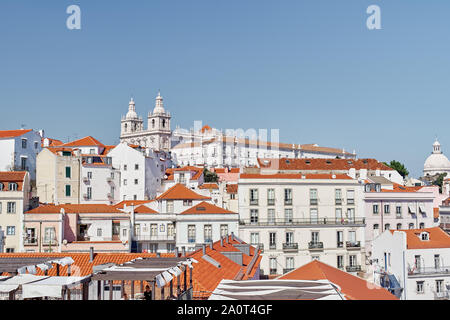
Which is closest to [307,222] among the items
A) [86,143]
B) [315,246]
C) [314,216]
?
[314,216]

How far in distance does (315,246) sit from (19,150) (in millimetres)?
43363

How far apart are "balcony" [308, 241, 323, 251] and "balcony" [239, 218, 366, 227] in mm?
1948

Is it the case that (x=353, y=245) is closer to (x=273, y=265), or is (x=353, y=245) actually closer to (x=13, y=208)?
(x=273, y=265)

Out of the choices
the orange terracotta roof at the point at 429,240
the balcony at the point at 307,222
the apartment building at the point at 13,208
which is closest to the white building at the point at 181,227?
Result: the balcony at the point at 307,222

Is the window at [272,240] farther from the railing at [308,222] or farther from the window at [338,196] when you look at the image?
the window at [338,196]

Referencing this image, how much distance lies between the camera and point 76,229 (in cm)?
5012

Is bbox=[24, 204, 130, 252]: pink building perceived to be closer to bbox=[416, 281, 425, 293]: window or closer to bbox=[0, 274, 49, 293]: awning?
bbox=[416, 281, 425, 293]: window

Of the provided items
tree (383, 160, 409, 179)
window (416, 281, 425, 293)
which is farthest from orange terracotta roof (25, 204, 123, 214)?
tree (383, 160, 409, 179)

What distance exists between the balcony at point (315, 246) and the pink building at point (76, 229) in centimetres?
1731

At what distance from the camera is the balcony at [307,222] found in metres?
52.9
